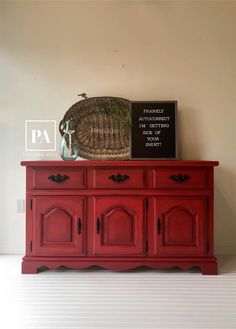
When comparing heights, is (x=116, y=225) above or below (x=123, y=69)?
below

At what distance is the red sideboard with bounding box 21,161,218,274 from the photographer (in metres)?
2.06

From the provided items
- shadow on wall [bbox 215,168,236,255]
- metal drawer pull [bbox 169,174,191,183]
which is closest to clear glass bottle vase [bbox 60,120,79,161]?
metal drawer pull [bbox 169,174,191,183]

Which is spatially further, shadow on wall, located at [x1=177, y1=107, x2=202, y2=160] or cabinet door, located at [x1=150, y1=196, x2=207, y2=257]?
shadow on wall, located at [x1=177, y1=107, x2=202, y2=160]

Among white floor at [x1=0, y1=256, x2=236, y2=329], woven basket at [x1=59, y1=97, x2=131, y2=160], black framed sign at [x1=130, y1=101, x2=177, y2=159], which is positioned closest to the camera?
white floor at [x1=0, y1=256, x2=236, y2=329]

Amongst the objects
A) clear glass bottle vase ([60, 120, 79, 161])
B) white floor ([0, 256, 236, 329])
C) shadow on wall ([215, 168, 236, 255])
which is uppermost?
clear glass bottle vase ([60, 120, 79, 161])

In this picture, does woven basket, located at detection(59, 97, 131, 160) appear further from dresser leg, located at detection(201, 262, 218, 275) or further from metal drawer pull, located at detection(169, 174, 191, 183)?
dresser leg, located at detection(201, 262, 218, 275)

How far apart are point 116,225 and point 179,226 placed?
458 millimetres

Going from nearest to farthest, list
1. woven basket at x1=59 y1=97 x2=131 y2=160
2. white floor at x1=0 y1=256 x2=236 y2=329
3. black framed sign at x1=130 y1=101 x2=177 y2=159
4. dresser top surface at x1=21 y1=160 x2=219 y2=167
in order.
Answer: white floor at x1=0 y1=256 x2=236 y2=329, dresser top surface at x1=21 y1=160 x2=219 y2=167, black framed sign at x1=130 y1=101 x2=177 y2=159, woven basket at x1=59 y1=97 x2=131 y2=160

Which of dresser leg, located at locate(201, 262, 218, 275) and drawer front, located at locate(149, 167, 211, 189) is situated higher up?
drawer front, located at locate(149, 167, 211, 189)

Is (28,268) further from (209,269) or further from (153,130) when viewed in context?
(153,130)

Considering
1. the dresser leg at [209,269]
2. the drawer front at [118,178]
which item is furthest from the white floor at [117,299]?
the drawer front at [118,178]

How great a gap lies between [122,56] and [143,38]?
0.81ft

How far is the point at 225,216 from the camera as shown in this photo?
2555 mm

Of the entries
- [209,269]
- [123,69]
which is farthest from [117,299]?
[123,69]
